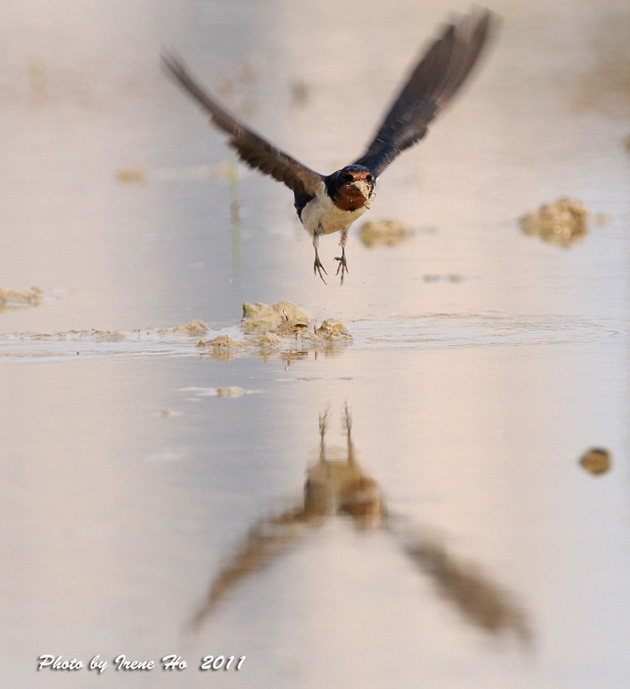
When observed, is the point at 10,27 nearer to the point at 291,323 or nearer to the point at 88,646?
the point at 291,323

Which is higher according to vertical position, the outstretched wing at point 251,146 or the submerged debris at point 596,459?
the outstretched wing at point 251,146

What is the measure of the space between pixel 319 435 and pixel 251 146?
5.58ft

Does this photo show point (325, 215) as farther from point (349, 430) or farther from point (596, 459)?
point (596, 459)

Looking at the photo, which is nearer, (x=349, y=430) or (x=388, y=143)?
(x=349, y=430)

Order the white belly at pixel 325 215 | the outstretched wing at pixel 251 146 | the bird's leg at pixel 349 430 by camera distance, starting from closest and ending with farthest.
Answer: the bird's leg at pixel 349 430 < the outstretched wing at pixel 251 146 < the white belly at pixel 325 215

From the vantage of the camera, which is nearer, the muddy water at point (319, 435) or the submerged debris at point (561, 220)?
the muddy water at point (319, 435)

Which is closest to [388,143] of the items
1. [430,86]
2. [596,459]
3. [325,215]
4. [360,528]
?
[430,86]

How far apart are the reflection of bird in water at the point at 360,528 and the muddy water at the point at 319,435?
11 mm

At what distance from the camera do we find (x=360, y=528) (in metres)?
4.79

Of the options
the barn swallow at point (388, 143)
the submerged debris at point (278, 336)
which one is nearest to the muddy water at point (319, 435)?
the submerged debris at point (278, 336)

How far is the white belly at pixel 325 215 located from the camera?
7574 millimetres

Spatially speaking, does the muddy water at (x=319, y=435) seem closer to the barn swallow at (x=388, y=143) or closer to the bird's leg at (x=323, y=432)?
the bird's leg at (x=323, y=432)

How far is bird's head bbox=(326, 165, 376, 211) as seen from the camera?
736cm

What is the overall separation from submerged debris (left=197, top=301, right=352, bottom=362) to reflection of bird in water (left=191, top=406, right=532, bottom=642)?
181cm
